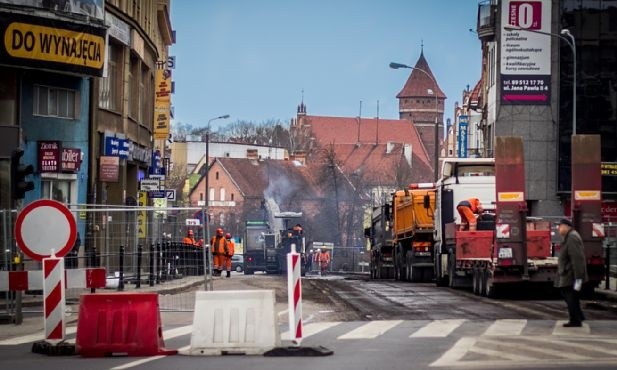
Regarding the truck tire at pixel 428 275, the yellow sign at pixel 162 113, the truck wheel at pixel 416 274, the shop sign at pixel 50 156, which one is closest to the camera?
the shop sign at pixel 50 156

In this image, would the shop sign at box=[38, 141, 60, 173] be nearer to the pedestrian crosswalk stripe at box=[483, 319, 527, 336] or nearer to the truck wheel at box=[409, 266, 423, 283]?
the truck wheel at box=[409, 266, 423, 283]

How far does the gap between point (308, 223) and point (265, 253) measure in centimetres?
3370

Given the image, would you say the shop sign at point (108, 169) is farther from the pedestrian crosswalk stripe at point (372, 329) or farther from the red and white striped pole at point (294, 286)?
the red and white striped pole at point (294, 286)

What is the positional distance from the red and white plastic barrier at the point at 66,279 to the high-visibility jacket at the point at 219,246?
25.4 m

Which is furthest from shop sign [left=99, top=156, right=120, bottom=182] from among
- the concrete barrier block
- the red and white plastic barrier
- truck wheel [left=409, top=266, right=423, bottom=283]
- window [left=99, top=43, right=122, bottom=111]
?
the concrete barrier block

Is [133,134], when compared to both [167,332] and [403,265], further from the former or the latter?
[167,332]

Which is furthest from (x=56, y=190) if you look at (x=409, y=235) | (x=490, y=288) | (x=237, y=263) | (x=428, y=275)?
(x=237, y=263)

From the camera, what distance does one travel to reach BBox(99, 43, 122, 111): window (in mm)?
46147

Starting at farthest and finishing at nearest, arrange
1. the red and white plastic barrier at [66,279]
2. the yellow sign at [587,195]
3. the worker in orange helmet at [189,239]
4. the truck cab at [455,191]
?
1. the truck cab at [455,191]
2. the yellow sign at [587,195]
3. the worker in orange helmet at [189,239]
4. the red and white plastic barrier at [66,279]

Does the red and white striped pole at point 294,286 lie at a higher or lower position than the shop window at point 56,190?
lower

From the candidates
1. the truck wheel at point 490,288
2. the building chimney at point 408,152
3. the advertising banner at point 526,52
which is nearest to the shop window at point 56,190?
the truck wheel at point 490,288

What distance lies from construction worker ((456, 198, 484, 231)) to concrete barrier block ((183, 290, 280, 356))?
19725 mm

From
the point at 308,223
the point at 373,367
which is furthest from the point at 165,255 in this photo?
the point at 308,223

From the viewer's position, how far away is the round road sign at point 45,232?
17.3 metres
